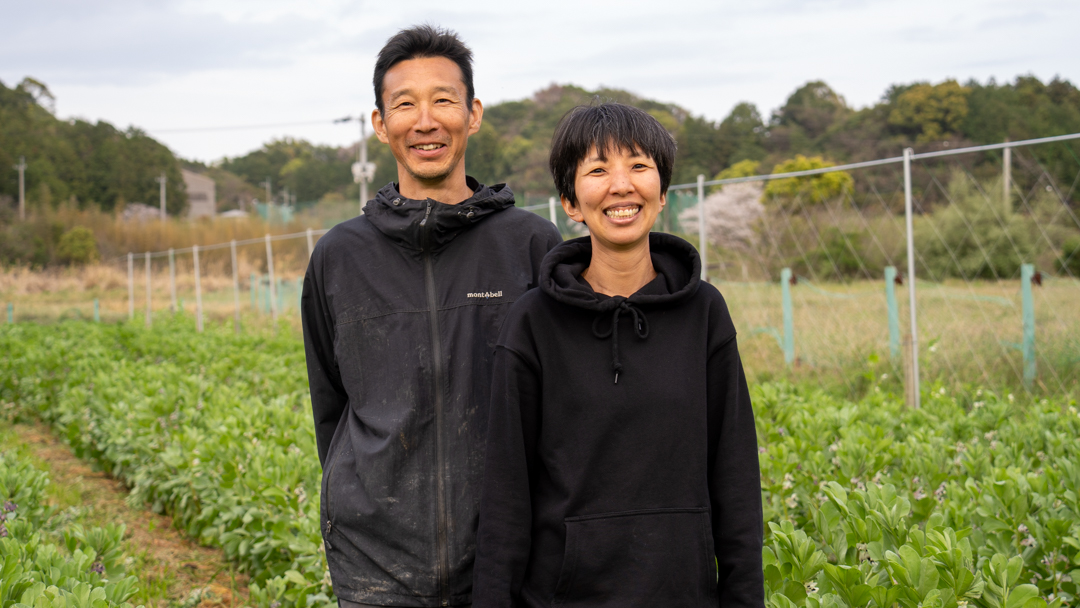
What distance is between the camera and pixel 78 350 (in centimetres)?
804

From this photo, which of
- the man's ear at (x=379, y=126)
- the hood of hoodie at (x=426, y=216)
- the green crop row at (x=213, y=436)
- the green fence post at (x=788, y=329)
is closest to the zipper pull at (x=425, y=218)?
the hood of hoodie at (x=426, y=216)

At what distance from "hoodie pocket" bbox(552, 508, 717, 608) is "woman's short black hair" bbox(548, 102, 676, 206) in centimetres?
63

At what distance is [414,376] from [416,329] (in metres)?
0.10

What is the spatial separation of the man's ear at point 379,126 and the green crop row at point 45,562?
1.23 m

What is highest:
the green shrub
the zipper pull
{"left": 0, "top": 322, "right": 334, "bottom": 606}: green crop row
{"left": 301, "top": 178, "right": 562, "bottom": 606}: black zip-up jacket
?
the green shrub

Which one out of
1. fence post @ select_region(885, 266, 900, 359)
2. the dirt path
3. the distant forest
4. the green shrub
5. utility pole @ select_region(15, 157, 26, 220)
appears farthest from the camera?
utility pole @ select_region(15, 157, 26, 220)

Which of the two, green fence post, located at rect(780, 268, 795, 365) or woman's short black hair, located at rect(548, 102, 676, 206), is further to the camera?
green fence post, located at rect(780, 268, 795, 365)

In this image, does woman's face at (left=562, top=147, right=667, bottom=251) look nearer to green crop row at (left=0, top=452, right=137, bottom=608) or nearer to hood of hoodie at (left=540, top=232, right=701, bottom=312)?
hood of hoodie at (left=540, top=232, right=701, bottom=312)

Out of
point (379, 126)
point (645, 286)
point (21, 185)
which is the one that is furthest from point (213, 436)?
point (21, 185)

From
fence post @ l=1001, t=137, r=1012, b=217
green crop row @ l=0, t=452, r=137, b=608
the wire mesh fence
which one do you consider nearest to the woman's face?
green crop row @ l=0, t=452, r=137, b=608

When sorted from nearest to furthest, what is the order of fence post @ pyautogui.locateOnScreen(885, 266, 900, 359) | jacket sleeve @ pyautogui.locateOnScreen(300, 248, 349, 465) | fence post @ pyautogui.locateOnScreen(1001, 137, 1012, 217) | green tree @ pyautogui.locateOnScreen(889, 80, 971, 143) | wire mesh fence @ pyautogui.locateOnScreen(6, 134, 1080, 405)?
1. jacket sleeve @ pyautogui.locateOnScreen(300, 248, 349, 465)
2. wire mesh fence @ pyautogui.locateOnScreen(6, 134, 1080, 405)
3. fence post @ pyautogui.locateOnScreen(1001, 137, 1012, 217)
4. fence post @ pyautogui.locateOnScreen(885, 266, 900, 359)
5. green tree @ pyautogui.locateOnScreen(889, 80, 971, 143)

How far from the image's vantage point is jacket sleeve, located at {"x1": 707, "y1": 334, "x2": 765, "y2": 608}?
146 cm

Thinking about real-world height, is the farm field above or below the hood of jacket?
below

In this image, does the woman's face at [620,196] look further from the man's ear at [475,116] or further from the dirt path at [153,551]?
the dirt path at [153,551]
